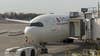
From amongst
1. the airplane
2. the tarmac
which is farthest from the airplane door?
the tarmac

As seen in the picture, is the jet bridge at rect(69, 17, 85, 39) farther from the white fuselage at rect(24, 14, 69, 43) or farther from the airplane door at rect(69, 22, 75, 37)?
the white fuselage at rect(24, 14, 69, 43)

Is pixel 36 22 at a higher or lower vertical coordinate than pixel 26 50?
higher

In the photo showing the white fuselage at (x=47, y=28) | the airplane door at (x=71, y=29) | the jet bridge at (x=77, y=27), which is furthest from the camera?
the airplane door at (x=71, y=29)

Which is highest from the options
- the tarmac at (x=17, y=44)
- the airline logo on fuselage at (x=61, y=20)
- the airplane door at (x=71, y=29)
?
the airline logo on fuselage at (x=61, y=20)

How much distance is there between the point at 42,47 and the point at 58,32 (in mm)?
2359

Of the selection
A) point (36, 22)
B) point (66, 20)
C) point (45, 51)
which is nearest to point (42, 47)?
point (45, 51)

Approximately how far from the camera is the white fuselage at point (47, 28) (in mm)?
24641

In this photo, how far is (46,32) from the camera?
2547 cm

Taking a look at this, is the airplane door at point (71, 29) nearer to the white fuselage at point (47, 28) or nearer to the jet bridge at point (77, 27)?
the jet bridge at point (77, 27)

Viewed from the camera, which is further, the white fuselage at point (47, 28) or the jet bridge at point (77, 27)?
the jet bridge at point (77, 27)

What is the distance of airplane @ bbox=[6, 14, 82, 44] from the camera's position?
2464cm

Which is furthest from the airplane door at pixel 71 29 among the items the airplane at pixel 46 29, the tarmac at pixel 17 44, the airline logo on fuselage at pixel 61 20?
the tarmac at pixel 17 44

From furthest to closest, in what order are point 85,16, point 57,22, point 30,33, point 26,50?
point 85,16
point 57,22
point 30,33
point 26,50

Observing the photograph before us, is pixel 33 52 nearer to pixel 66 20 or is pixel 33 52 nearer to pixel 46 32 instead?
pixel 46 32
